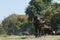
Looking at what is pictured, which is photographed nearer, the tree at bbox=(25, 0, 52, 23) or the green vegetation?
the green vegetation

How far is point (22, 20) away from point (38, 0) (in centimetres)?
3136

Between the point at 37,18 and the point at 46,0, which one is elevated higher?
the point at 46,0

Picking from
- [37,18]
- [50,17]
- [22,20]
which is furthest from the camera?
[22,20]

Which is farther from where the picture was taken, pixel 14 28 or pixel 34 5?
pixel 14 28

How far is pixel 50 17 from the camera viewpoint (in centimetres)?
4703

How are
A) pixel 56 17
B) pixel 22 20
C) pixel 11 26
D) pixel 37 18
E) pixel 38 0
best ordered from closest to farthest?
pixel 37 18
pixel 56 17
pixel 38 0
pixel 11 26
pixel 22 20

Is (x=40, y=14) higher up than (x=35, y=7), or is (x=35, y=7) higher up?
(x=35, y=7)

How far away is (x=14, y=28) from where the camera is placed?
6975 cm

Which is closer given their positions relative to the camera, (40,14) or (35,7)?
(40,14)

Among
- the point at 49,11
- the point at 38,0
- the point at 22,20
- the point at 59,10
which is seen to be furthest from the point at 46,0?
the point at 22,20

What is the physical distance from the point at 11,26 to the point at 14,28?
2.06 m

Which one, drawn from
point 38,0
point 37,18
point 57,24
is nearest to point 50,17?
point 57,24

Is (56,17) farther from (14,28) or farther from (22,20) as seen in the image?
(22,20)

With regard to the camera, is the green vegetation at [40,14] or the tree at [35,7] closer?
the green vegetation at [40,14]
